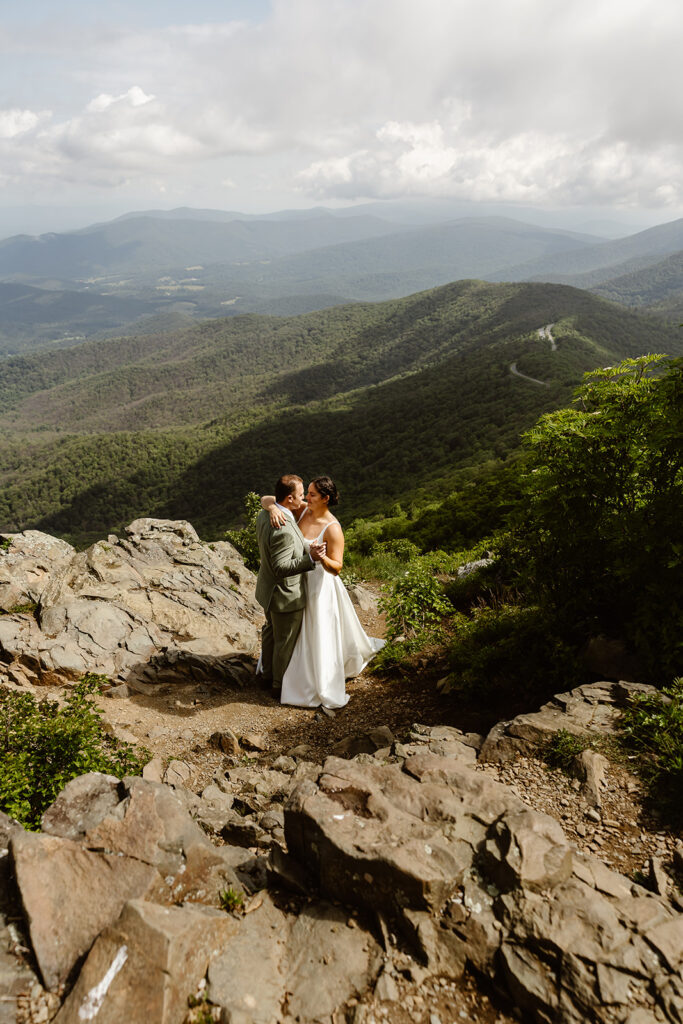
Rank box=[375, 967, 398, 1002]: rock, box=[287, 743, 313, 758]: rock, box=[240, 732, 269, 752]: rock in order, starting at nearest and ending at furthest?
box=[375, 967, 398, 1002]: rock < box=[287, 743, 313, 758]: rock < box=[240, 732, 269, 752]: rock

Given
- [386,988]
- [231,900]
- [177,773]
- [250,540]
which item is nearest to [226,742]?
[177,773]

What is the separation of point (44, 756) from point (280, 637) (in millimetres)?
3259

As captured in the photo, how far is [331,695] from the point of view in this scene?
7.39 m

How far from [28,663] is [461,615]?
6.92 m

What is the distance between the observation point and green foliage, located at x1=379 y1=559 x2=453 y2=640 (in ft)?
30.5

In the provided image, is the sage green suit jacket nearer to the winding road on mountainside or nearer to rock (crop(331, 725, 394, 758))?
rock (crop(331, 725, 394, 758))

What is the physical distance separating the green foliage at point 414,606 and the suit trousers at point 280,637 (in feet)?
7.54

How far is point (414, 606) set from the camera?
945 cm

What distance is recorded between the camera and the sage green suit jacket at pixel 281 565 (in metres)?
6.87

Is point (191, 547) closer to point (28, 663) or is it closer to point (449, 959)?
point (28, 663)

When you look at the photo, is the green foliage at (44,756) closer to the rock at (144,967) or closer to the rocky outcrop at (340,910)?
the rocky outcrop at (340,910)

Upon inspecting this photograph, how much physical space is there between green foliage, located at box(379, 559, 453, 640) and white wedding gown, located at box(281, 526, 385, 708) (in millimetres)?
1887

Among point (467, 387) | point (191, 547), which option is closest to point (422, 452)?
point (467, 387)

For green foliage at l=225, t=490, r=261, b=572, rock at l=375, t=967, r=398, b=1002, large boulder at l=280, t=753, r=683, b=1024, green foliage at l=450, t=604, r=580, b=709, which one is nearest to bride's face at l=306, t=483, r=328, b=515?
green foliage at l=450, t=604, r=580, b=709
